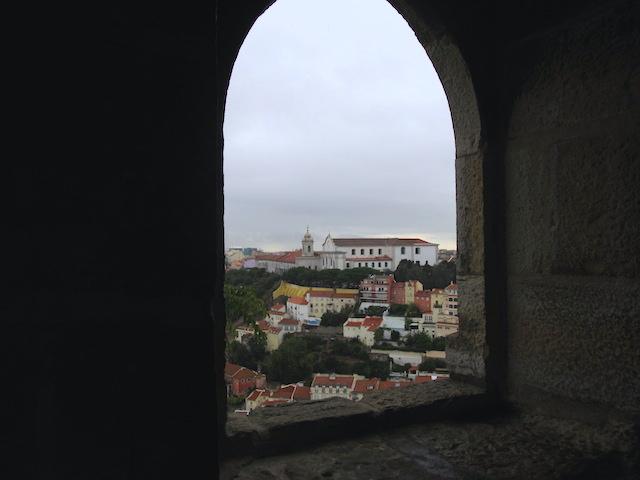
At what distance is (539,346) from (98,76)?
4.54 ft

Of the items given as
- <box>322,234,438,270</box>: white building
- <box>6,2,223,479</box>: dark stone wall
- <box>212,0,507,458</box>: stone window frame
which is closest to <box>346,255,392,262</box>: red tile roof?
<box>322,234,438,270</box>: white building

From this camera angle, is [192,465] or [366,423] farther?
[366,423]

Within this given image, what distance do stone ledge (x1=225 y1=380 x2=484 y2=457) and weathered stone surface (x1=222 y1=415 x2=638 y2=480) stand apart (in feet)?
0.10

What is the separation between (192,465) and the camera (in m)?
0.67

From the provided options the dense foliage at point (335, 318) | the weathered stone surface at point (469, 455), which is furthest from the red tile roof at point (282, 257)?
the weathered stone surface at point (469, 455)

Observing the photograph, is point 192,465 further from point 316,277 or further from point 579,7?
point 579,7

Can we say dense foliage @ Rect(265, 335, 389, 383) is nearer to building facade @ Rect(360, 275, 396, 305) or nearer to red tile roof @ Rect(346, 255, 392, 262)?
building facade @ Rect(360, 275, 396, 305)

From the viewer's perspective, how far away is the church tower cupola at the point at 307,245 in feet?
5.70

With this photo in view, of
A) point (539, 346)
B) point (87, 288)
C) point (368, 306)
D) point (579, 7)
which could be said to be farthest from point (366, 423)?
point (579, 7)

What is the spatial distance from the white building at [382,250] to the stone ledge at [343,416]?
459 millimetres

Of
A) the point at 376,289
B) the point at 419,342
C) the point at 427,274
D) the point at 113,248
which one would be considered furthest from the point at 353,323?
the point at 113,248

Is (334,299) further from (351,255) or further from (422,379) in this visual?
(422,379)

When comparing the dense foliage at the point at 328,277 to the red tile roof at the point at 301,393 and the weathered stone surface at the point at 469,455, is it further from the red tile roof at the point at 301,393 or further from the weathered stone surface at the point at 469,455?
the weathered stone surface at the point at 469,455

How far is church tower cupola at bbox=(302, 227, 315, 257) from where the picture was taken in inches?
68.4
